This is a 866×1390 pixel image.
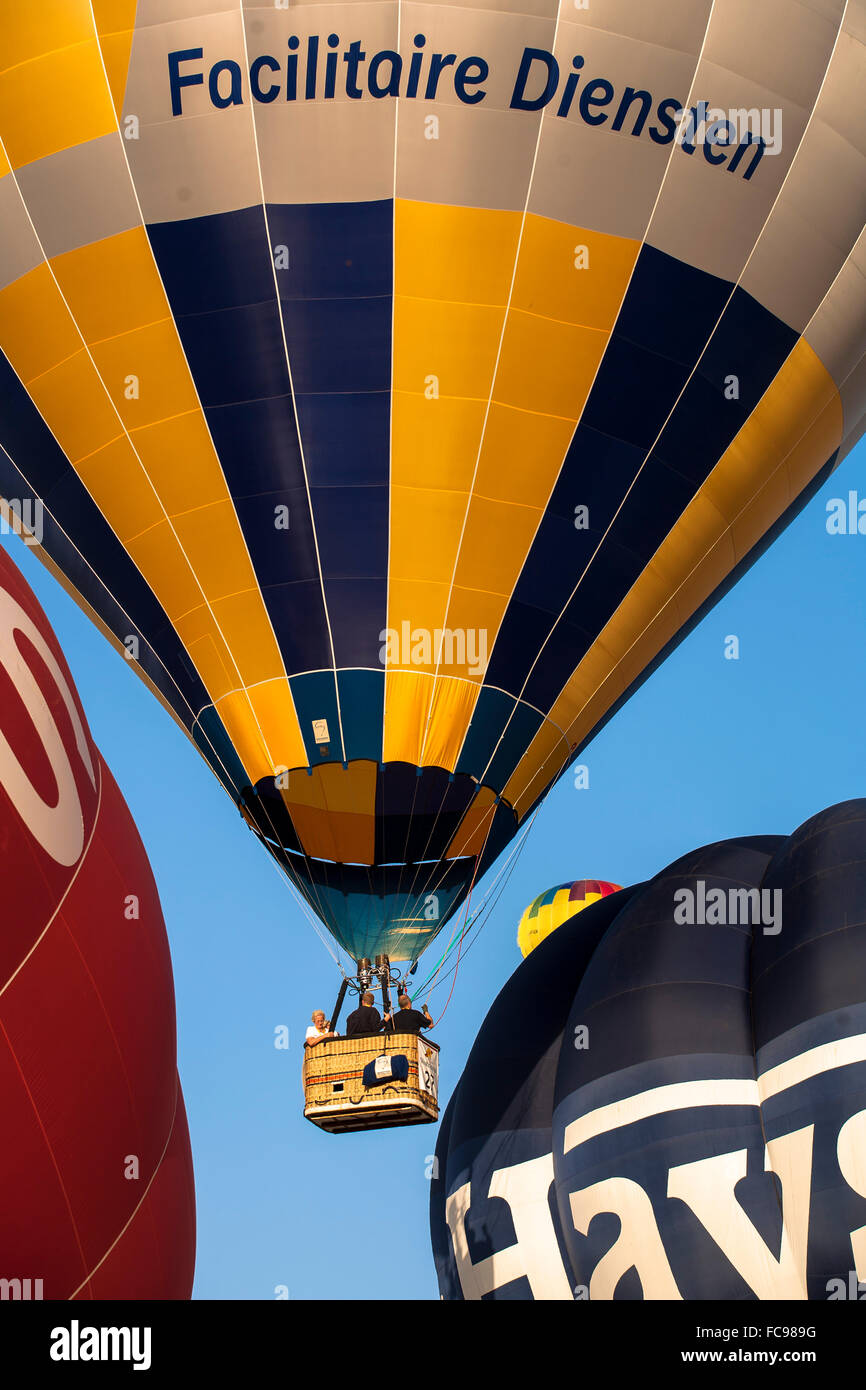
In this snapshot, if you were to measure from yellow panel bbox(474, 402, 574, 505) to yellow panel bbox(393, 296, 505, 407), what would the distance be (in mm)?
223

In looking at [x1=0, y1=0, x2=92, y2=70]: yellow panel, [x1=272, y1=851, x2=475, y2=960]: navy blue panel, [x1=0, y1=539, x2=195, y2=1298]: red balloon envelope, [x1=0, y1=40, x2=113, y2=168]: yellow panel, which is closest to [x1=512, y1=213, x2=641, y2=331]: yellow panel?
[x1=0, y1=40, x2=113, y2=168]: yellow panel

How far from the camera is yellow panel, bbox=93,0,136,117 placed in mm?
8102

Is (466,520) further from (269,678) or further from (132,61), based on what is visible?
(132,61)

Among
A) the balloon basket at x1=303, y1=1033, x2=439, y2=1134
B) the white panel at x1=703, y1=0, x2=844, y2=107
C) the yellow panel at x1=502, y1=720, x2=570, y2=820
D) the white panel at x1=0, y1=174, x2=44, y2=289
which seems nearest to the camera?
the balloon basket at x1=303, y1=1033, x2=439, y2=1134

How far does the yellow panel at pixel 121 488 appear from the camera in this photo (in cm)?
876

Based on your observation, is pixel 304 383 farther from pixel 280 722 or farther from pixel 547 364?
pixel 280 722

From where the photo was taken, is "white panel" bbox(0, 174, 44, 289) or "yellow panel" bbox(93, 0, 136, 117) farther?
"white panel" bbox(0, 174, 44, 289)

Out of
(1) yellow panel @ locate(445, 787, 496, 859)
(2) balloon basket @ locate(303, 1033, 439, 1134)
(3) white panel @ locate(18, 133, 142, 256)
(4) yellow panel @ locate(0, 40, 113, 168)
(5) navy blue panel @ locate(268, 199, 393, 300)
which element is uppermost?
(4) yellow panel @ locate(0, 40, 113, 168)

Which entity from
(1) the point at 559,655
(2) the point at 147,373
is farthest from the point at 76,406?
(1) the point at 559,655

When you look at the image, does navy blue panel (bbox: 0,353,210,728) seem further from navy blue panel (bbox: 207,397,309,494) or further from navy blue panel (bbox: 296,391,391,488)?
navy blue panel (bbox: 296,391,391,488)

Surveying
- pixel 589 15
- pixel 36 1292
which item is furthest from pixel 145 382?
pixel 36 1292

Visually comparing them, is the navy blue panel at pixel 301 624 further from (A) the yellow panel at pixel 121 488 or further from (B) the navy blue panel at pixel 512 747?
(B) the navy blue panel at pixel 512 747

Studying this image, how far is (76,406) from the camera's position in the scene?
869 centimetres

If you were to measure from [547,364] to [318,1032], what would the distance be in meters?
3.98
